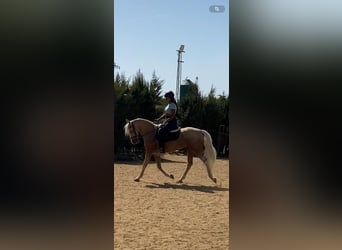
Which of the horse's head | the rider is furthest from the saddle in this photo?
the horse's head

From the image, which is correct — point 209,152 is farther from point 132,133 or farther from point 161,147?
point 132,133

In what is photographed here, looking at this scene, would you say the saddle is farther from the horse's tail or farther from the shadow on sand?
the shadow on sand

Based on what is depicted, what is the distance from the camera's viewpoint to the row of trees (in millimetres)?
14258

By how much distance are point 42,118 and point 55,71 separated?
0.76 feet

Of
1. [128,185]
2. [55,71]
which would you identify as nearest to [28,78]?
[55,71]

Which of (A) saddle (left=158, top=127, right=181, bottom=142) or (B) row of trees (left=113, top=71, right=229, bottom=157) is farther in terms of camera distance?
(B) row of trees (left=113, top=71, right=229, bottom=157)

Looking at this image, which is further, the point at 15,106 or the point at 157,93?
the point at 157,93

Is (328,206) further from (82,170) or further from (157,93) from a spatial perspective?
(157,93)

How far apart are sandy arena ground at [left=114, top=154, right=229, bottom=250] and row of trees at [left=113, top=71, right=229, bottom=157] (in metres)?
6.54

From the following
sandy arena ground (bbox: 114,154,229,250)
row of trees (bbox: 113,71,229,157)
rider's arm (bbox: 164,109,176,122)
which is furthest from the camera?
row of trees (bbox: 113,71,229,157)

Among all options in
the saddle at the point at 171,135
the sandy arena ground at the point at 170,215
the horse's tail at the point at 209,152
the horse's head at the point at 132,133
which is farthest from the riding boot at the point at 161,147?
the horse's tail at the point at 209,152

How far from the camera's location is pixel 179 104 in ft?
52.0

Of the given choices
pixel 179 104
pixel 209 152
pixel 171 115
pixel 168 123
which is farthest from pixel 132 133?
pixel 179 104

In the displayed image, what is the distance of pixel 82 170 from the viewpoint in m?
1.76
